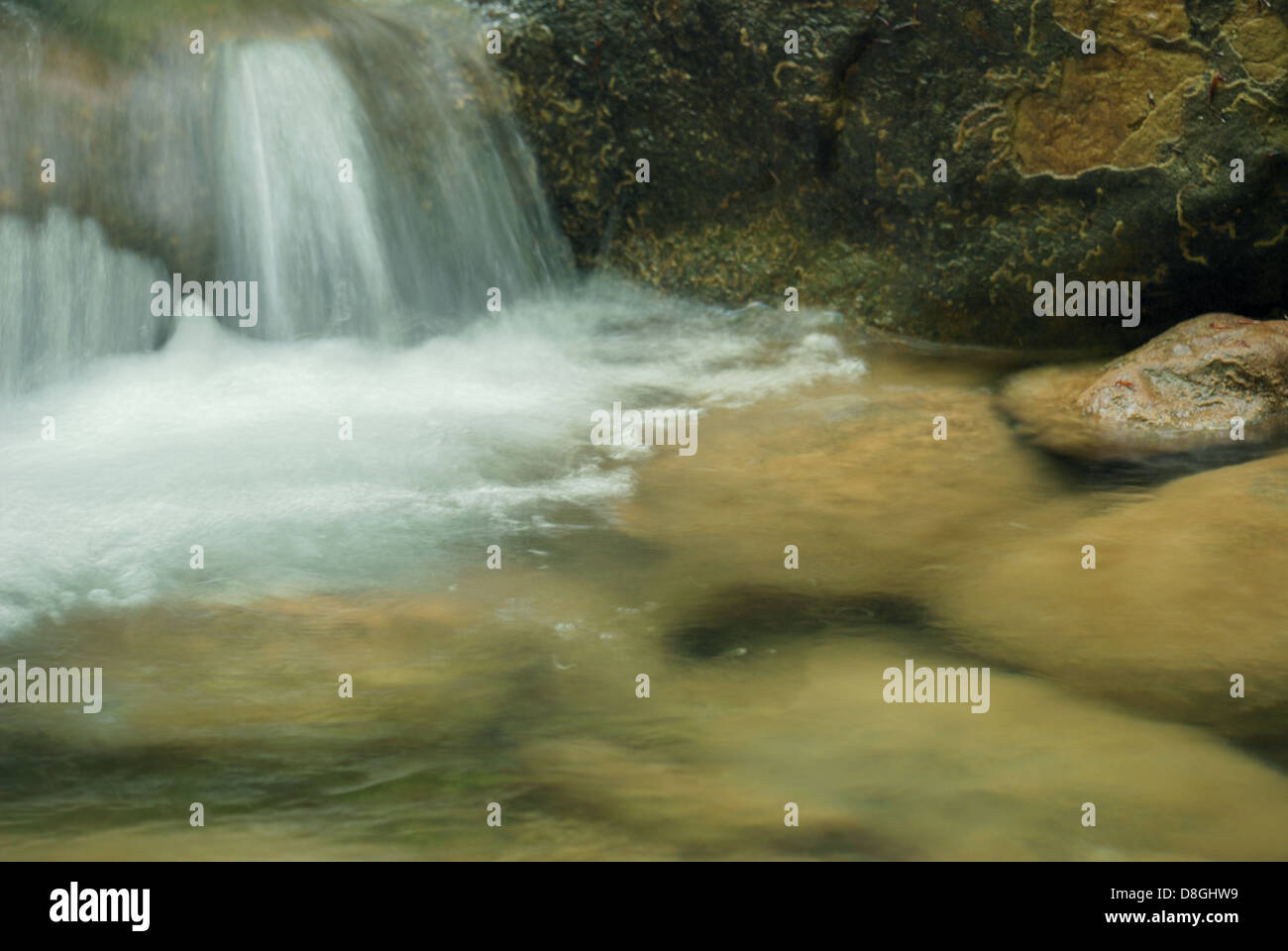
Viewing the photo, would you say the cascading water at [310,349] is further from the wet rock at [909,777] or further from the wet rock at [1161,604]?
the wet rock at [1161,604]

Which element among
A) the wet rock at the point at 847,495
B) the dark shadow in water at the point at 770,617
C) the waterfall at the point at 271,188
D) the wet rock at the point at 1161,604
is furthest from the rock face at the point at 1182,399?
the waterfall at the point at 271,188

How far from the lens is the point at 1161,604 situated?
3928 mm

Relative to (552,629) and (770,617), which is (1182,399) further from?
(552,629)

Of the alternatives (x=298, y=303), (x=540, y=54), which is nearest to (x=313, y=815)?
(x=298, y=303)

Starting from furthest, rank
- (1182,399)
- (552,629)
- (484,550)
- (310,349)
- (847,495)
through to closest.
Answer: (310,349)
(1182,399)
(847,495)
(484,550)
(552,629)

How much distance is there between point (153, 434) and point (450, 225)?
216 centimetres

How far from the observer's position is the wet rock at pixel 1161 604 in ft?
11.3

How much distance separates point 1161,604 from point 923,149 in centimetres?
347

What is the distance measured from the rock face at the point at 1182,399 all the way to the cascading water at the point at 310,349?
1112 millimetres

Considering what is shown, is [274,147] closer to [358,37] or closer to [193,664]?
[358,37]

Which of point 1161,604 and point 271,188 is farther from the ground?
point 271,188

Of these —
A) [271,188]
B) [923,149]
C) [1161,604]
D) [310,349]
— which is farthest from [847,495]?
[271,188]

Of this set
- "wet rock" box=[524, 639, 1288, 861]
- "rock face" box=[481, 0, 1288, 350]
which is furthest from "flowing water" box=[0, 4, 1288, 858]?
"rock face" box=[481, 0, 1288, 350]

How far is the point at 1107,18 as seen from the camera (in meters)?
6.54
